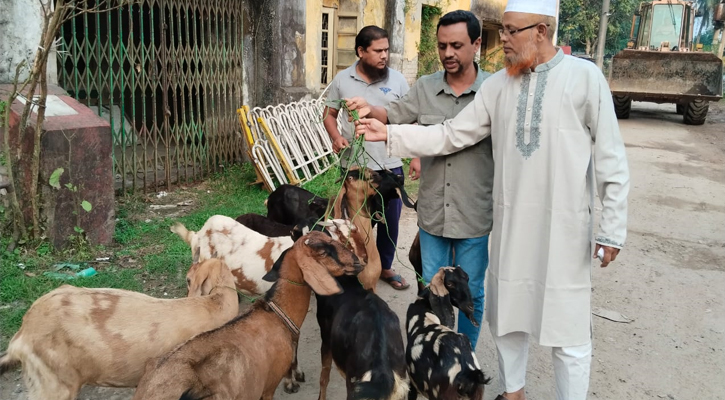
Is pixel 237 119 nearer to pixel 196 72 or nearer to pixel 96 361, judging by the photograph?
pixel 196 72

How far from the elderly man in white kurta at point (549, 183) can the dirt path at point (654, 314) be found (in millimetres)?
849

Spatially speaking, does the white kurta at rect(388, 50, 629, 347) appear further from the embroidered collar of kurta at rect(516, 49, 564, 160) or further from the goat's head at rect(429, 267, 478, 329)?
the goat's head at rect(429, 267, 478, 329)

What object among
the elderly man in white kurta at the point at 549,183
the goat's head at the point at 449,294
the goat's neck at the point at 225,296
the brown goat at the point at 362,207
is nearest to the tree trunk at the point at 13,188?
the goat's neck at the point at 225,296

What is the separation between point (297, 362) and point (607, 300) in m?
2.77

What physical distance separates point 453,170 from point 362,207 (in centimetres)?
95

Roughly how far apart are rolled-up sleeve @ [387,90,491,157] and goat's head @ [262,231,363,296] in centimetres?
64

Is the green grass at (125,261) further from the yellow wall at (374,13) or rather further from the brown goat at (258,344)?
the yellow wall at (374,13)

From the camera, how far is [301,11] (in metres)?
9.33

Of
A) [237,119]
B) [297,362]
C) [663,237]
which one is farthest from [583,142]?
[237,119]

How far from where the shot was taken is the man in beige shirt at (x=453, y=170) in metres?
3.51

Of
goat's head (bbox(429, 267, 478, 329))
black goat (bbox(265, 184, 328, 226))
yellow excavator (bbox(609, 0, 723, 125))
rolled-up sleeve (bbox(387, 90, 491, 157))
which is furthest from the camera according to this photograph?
yellow excavator (bbox(609, 0, 723, 125))

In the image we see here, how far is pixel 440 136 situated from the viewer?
133 inches

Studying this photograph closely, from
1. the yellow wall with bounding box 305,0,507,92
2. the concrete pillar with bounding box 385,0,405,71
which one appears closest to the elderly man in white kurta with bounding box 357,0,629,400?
the yellow wall with bounding box 305,0,507,92

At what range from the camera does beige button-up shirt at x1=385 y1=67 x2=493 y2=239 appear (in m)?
3.51
